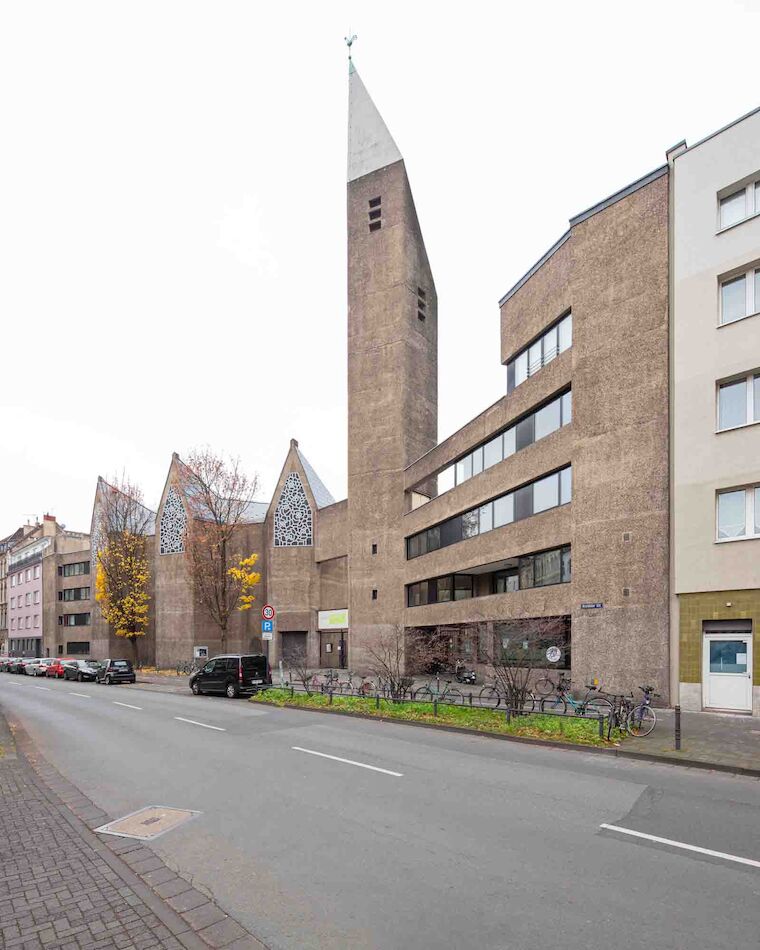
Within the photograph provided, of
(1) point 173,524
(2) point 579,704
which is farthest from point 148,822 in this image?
(1) point 173,524

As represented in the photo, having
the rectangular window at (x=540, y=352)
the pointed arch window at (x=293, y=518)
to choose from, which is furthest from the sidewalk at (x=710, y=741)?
the pointed arch window at (x=293, y=518)

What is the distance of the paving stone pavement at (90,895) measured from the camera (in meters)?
4.92

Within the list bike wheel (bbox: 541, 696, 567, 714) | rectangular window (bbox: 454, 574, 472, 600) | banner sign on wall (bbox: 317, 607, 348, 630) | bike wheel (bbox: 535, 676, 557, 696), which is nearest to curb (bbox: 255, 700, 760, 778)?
bike wheel (bbox: 541, 696, 567, 714)

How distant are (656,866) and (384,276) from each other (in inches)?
1215

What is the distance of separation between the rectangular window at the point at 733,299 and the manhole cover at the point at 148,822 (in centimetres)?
1705

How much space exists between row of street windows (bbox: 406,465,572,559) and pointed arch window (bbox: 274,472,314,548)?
412 inches

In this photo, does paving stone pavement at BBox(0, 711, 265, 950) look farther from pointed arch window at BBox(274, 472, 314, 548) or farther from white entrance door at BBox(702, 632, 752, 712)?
pointed arch window at BBox(274, 472, 314, 548)

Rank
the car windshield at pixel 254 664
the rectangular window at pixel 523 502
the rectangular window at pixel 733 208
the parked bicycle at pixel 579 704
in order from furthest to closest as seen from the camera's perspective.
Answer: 1. the car windshield at pixel 254 664
2. the rectangular window at pixel 523 502
3. the rectangular window at pixel 733 208
4. the parked bicycle at pixel 579 704

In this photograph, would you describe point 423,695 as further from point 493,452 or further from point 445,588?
point 493,452

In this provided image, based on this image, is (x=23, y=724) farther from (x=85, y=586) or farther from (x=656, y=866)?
(x=85, y=586)

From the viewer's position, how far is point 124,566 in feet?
149

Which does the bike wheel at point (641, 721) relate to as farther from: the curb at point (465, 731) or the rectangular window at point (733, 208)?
the rectangular window at point (733, 208)

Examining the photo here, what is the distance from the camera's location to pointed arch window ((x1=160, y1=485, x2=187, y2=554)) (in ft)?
148

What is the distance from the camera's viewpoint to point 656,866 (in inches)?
249
